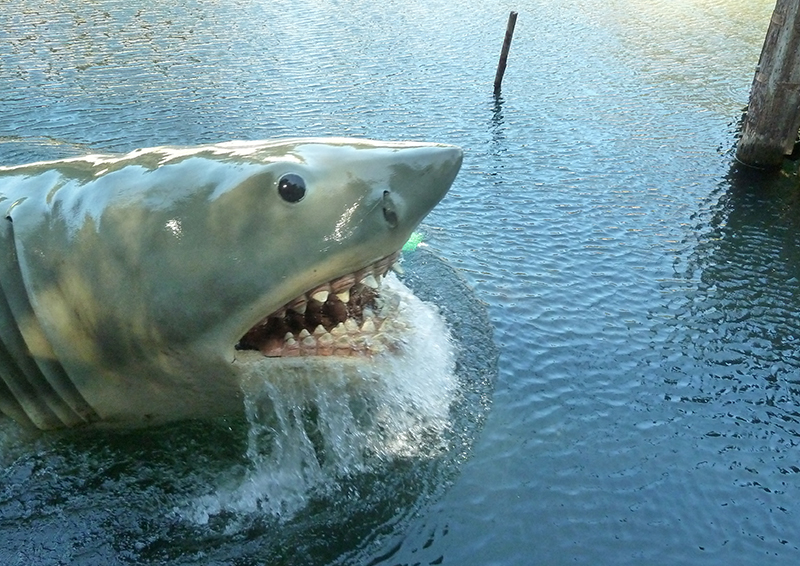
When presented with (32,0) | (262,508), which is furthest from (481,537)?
(32,0)

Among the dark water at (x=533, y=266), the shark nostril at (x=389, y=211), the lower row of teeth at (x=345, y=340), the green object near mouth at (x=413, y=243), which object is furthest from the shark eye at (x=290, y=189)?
the green object near mouth at (x=413, y=243)

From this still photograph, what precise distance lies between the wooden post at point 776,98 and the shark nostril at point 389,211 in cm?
1074

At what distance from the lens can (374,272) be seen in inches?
167

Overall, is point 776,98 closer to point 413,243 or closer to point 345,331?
point 413,243

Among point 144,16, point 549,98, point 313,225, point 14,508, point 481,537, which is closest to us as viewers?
point 313,225

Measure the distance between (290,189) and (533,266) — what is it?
21.0 feet

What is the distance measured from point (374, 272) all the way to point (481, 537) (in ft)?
8.52

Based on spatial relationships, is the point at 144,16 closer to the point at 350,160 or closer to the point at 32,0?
the point at 32,0

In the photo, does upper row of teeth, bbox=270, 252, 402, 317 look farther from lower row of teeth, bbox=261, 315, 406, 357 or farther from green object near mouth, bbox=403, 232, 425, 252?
green object near mouth, bbox=403, 232, 425, 252

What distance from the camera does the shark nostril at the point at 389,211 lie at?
402cm

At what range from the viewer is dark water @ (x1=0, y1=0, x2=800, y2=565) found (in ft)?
18.5

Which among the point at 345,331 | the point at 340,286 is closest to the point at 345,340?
the point at 345,331

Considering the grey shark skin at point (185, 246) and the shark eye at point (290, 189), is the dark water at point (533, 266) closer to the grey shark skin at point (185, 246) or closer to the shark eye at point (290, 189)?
the grey shark skin at point (185, 246)

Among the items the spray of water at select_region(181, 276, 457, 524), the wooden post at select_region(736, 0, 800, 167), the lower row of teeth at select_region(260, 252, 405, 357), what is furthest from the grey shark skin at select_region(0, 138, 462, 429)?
the wooden post at select_region(736, 0, 800, 167)
